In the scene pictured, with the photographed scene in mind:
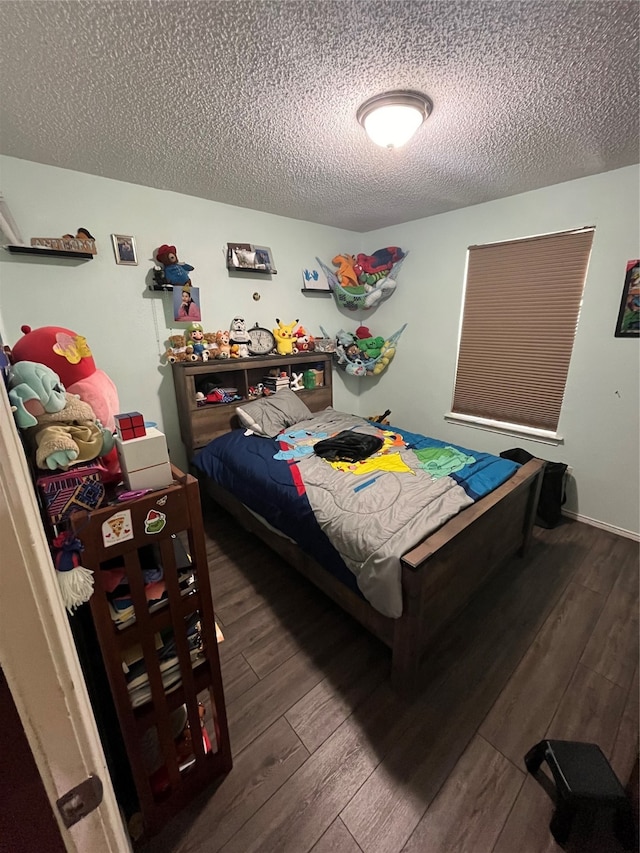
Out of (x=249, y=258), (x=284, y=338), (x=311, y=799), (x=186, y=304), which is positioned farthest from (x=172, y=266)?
(x=311, y=799)

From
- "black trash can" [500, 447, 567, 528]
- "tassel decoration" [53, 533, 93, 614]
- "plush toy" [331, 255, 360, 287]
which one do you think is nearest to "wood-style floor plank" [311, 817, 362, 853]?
"tassel decoration" [53, 533, 93, 614]

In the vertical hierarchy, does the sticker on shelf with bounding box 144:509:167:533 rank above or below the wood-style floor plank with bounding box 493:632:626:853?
above

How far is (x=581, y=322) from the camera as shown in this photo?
91.4 inches

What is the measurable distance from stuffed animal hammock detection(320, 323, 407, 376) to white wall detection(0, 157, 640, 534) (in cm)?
38

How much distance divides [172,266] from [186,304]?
259 millimetres

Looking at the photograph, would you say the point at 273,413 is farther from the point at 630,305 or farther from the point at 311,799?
the point at 630,305

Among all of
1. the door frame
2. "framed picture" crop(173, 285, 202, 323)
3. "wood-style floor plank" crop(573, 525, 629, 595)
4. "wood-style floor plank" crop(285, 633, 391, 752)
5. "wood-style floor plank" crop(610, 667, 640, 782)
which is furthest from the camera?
"framed picture" crop(173, 285, 202, 323)

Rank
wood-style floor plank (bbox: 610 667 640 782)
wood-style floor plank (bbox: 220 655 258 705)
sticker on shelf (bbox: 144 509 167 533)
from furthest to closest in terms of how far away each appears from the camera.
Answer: wood-style floor plank (bbox: 220 655 258 705) → wood-style floor plank (bbox: 610 667 640 782) → sticker on shelf (bbox: 144 509 167 533)

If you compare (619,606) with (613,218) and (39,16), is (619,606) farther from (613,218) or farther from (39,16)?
(39,16)

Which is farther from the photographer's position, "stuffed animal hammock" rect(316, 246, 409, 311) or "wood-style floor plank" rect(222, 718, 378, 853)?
"stuffed animal hammock" rect(316, 246, 409, 311)

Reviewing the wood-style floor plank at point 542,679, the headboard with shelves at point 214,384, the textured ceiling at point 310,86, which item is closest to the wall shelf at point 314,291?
the headboard with shelves at point 214,384

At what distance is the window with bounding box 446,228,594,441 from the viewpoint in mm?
2367

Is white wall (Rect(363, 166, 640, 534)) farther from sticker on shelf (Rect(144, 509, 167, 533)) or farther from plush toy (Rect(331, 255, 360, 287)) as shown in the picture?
sticker on shelf (Rect(144, 509, 167, 533))

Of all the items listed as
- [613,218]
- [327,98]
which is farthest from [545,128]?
[327,98]
